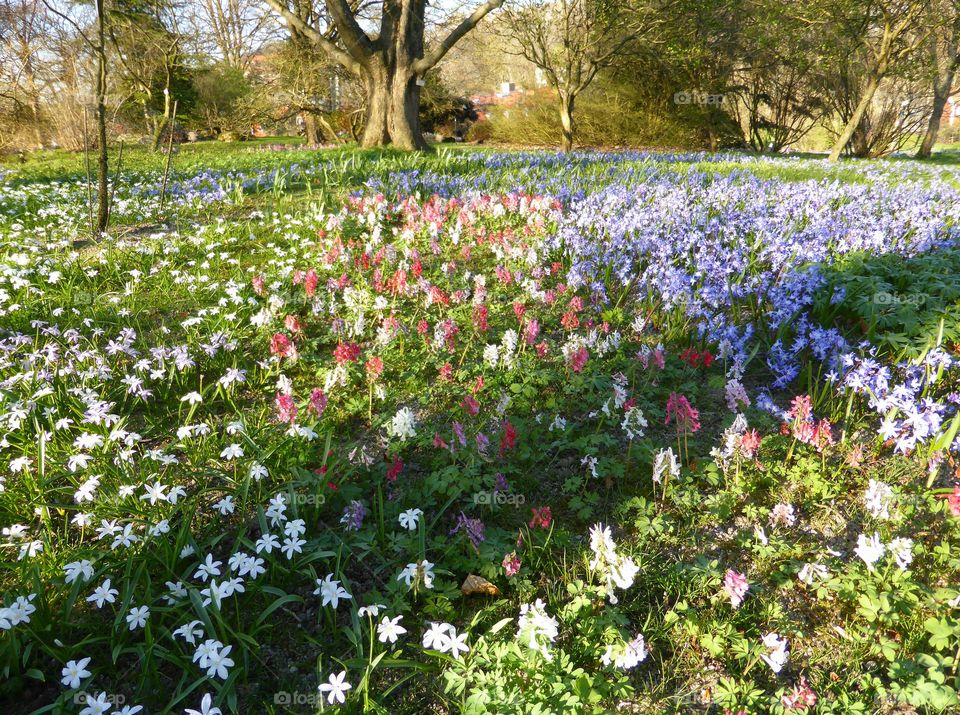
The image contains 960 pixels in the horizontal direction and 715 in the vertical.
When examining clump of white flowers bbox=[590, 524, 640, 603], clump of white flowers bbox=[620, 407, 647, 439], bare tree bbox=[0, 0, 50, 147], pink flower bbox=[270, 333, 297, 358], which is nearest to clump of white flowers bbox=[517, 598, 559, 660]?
clump of white flowers bbox=[590, 524, 640, 603]

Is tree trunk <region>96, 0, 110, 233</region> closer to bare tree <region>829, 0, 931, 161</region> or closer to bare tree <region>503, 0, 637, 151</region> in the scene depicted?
bare tree <region>503, 0, 637, 151</region>

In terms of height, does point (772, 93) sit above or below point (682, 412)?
above

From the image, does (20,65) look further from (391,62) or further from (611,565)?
(611,565)

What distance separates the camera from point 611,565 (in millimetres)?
2236

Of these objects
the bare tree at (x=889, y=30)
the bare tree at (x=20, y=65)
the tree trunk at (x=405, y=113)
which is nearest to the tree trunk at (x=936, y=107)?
the bare tree at (x=889, y=30)

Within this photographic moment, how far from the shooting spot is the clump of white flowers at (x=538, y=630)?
6.23 feet

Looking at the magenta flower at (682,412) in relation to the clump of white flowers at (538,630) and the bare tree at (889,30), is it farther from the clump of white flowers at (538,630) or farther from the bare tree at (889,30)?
the bare tree at (889,30)

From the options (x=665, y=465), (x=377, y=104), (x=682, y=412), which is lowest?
(x=665, y=465)

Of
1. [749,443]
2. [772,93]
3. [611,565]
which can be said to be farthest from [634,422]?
[772,93]

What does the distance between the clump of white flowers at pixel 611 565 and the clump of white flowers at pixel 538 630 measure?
1.28ft

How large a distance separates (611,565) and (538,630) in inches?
18.8

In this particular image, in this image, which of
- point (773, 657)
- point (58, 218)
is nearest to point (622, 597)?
point (773, 657)

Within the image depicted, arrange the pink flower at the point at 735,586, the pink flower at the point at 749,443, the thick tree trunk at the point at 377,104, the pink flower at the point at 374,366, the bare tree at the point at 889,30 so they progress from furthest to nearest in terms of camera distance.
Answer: the bare tree at the point at 889,30 < the thick tree trunk at the point at 377,104 < the pink flower at the point at 374,366 < the pink flower at the point at 749,443 < the pink flower at the point at 735,586

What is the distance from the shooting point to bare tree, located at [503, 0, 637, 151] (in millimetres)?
17272
